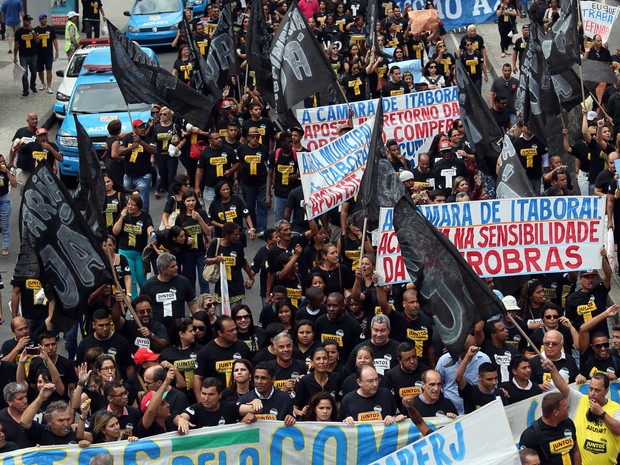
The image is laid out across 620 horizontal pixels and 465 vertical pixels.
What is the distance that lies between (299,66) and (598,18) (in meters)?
7.46

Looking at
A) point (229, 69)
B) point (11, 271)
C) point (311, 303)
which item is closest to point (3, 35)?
point (229, 69)

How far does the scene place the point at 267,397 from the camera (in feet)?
38.5

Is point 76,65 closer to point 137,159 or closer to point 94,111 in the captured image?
point 94,111

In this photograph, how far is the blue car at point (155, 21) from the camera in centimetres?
3131

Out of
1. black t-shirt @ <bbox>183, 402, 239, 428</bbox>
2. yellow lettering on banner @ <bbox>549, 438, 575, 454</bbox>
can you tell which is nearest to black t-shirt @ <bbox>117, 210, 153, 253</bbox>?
black t-shirt @ <bbox>183, 402, 239, 428</bbox>

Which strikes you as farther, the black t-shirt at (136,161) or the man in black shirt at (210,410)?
the black t-shirt at (136,161)

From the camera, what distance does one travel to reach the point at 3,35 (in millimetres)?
33469

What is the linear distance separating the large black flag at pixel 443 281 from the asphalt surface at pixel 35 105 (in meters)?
5.35

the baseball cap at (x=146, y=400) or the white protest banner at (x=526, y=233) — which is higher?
the white protest banner at (x=526, y=233)

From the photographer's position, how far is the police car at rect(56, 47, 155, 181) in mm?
21828

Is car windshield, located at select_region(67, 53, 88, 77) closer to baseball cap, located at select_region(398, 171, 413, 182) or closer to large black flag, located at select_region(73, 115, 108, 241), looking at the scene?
baseball cap, located at select_region(398, 171, 413, 182)

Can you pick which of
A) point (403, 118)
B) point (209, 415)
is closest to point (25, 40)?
point (403, 118)

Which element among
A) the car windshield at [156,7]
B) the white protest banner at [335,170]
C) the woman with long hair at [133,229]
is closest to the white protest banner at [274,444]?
the white protest banner at [335,170]

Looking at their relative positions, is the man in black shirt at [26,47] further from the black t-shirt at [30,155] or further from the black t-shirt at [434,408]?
the black t-shirt at [434,408]
